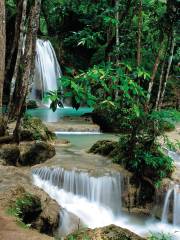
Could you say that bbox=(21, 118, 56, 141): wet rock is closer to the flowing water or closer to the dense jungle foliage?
the dense jungle foliage

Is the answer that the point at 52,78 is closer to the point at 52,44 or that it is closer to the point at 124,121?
the point at 52,44

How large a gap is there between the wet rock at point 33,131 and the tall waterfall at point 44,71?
414 inches

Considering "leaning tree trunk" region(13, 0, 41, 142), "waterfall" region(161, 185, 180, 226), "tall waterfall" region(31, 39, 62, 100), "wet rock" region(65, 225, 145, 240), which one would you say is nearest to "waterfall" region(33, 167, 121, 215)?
"waterfall" region(161, 185, 180, 226)

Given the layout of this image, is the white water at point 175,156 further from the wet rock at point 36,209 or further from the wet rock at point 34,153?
the wet rock at point 36,209

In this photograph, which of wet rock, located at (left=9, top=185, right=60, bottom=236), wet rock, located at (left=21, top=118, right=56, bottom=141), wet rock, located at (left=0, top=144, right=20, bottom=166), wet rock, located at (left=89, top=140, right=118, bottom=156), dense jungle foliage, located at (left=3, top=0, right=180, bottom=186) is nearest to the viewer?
dense jungle foliage, located at (left=3, top=0, right=180, bottom=186)

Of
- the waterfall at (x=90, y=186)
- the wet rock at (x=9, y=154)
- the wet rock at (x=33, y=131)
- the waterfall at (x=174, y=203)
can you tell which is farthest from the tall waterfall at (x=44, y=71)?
the waterfall at (x=174, y=203)

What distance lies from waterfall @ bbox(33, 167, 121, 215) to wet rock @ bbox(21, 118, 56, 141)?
6.79ft

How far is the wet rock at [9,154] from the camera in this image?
26.8ft

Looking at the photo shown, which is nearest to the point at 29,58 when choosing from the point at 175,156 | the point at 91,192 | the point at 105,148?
the point at 105,148

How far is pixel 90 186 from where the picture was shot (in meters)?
7.82

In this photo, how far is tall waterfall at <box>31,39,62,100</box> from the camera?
2134cm

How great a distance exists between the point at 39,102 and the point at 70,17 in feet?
19.3

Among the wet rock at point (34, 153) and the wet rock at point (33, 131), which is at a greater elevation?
the wet rock at point (33, 131)

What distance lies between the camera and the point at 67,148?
10250 millimetres
